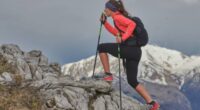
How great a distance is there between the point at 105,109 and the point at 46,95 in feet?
7.49

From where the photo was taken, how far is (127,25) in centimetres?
1936

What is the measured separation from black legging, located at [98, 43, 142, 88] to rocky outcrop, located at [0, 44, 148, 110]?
1141 mm

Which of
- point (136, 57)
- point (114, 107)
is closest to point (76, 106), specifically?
point (114, 107)

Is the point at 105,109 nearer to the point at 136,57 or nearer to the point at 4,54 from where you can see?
the point at 136,57

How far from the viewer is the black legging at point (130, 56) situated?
Result: 19.7 m

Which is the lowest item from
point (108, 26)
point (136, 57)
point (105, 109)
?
point (105, 109)

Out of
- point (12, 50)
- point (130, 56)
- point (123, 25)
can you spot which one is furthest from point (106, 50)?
point (12, 50)

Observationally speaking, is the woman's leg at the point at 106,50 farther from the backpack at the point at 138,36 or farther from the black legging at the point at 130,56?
the backpack at the point at 138,36

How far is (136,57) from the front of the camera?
19797mm

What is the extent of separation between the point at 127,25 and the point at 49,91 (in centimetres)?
374

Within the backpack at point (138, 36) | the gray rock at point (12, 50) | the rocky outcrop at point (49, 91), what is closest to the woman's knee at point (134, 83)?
the rocky outcrop at point (49, 91)

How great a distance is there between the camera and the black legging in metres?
19.7

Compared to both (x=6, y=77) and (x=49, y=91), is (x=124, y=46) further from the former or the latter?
(x=6, y=77)

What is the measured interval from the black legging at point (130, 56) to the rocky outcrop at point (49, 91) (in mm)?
1141
